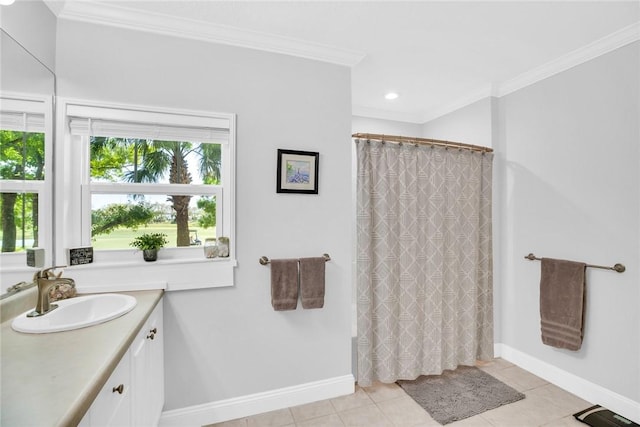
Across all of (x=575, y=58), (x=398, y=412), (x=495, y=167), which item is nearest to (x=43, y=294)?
(x=398, y=412)

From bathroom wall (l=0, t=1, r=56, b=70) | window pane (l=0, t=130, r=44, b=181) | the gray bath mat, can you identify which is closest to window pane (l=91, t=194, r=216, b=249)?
window pane (l=0, t=130, r=44, b=181)

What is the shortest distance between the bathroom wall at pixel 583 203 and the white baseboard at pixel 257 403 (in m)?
1.69

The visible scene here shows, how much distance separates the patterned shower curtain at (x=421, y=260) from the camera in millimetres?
2373

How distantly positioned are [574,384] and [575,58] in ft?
7.85

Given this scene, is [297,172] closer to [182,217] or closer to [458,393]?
[182,217]

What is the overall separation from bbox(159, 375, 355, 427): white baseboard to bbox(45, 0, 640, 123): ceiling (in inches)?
91.1

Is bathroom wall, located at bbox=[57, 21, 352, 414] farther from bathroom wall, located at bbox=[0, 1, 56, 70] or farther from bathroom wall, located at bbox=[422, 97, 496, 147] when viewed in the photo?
bathroom wall, located at bbox=[422, 97, 496, 147]

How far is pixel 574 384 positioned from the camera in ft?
7.54

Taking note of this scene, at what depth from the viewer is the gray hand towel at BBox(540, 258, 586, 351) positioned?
2.23 m

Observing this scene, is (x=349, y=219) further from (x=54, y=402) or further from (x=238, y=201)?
(x=54, y=402)

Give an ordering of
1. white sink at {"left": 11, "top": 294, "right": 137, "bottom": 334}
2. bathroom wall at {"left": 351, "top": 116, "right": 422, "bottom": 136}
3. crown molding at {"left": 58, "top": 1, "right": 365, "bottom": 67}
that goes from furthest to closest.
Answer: bathroom wall at {"left": 351, "top": 116, "right": 422, "bottom": 136}, crown molding at {"left": 58, "top": 1, "right": 365, "bottom": 67}, white sink at {"left": 11, "top": 294, "right": 137, "bottom": 334}

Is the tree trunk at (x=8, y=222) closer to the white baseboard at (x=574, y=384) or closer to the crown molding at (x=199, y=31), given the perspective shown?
the crown molding at (x=199, y=31)

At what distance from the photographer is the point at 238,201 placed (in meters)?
2.04

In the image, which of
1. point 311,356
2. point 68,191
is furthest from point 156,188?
point 311,356
